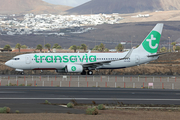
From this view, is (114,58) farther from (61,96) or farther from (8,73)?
(61,96)

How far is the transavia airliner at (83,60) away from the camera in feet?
171

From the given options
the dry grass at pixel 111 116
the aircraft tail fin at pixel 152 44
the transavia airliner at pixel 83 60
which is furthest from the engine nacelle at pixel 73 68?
the dry grass at pixel 111 116

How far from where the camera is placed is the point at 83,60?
53406 mm

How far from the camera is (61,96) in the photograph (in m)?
28.8

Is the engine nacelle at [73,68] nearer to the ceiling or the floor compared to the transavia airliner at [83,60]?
nearer to the floor

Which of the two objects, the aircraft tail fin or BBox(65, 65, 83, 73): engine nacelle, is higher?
the aircraft tail fin

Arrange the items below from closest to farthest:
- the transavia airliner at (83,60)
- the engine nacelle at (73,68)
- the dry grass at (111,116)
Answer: the dry grass at (111,116) < the engine nacelle at (73,68) < the transavia airliner at (83,60)

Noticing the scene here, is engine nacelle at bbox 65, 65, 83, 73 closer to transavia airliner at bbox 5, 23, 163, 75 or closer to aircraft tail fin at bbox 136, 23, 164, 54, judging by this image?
transavia airliner at bbox 5, 23, 163, 75

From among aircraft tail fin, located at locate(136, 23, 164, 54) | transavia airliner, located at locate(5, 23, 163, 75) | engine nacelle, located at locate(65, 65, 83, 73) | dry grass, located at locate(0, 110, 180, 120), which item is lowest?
dry grass, located at locate(0, 110, 180, 120)

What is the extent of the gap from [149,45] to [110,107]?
34666 mm

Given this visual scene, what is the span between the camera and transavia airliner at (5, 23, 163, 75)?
52.0 metres

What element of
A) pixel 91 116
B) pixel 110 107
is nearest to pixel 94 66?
pixel 110 107

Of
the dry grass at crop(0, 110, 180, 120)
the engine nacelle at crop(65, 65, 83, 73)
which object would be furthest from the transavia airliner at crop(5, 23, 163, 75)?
the dry grass at crop(0, 110, 180, 120)

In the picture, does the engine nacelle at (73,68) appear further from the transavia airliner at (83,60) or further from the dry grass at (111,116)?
the dry grass at (111,116)
